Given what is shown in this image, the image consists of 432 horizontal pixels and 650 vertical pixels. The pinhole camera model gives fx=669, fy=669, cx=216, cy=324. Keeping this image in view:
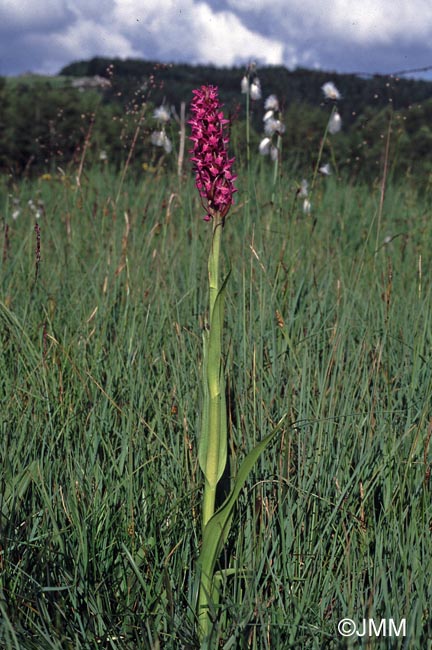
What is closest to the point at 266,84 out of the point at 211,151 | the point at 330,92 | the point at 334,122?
the point at 330,92

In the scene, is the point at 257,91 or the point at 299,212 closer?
the point at 257,91

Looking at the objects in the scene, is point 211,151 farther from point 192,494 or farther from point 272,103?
point 272,103

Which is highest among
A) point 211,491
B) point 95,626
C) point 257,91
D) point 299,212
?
point 257,91

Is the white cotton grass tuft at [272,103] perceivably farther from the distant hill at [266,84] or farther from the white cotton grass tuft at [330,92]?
the white cotton grass tuft at [330,92]

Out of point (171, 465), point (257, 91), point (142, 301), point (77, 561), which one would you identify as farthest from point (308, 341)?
point (257, 91)

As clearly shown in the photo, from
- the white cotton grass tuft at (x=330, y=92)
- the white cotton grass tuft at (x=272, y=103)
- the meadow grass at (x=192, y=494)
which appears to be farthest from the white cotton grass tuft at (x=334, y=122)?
the meadow grass at (x=192, y=494)

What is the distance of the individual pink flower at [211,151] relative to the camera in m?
1.14

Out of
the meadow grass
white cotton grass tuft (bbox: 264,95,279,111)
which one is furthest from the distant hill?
the meadow grass

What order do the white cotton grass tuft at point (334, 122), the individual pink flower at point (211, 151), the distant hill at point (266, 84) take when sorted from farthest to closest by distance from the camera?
the white cotton grass tuft at point (334, 122) → the distant hill at point (266, 84) → the individual pink flower at point (211, 151)

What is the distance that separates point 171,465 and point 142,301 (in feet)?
3.07

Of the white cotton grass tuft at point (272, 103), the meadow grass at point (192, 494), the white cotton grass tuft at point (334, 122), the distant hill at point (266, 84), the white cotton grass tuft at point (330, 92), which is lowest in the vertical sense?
the meadow grass at point (192, 494)

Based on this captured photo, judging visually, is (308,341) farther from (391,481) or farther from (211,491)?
(211,491)

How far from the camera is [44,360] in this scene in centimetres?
177

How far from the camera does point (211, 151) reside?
1.16 metres
